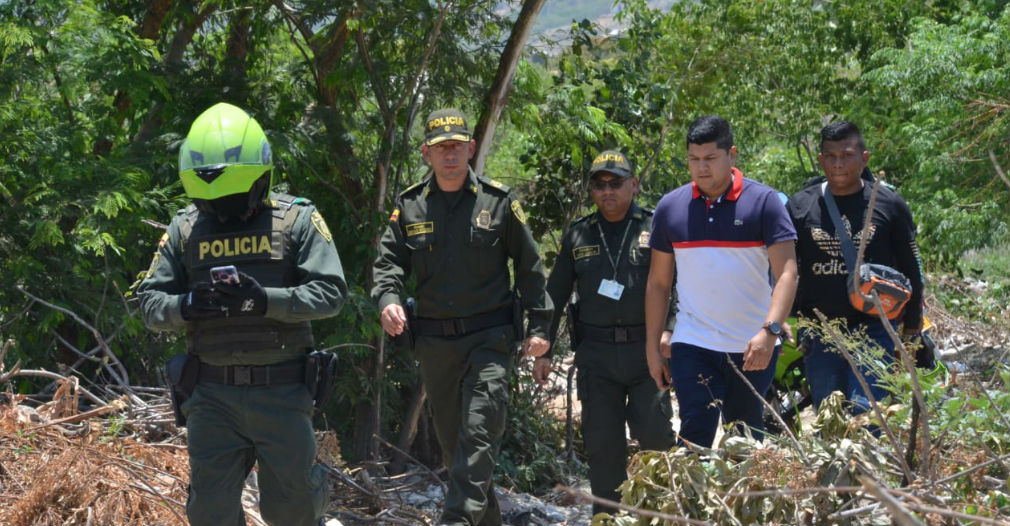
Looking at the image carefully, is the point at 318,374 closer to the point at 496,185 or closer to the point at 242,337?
the point at 242,337

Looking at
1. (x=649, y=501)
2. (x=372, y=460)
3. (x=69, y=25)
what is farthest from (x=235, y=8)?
(x=649, y=501)

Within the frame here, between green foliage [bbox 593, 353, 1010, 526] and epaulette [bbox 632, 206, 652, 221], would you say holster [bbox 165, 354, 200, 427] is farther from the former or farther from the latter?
epaulette [bbox 632, 206, 652, 221]

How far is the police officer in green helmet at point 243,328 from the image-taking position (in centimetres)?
409

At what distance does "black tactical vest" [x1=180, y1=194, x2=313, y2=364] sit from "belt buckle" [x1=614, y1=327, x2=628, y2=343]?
180 cm

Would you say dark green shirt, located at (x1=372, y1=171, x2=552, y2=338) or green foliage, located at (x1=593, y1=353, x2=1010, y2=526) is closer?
green foliage, located at (x1=593, y1=353, x2=1010, y2=526)

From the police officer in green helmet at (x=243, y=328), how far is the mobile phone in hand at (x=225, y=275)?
0.38 ft

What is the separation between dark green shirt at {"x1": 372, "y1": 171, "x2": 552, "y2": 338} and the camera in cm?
523

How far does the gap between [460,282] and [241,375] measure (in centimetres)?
139

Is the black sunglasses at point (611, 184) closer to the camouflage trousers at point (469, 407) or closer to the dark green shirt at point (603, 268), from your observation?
the dark green shirt at point (603, 268)

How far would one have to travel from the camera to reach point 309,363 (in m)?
4.23

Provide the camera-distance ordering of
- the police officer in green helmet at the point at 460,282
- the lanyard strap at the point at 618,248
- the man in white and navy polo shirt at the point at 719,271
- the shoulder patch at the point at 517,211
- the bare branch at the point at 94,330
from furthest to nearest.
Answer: the bare branch at the point at 94,330 < the lanyard strap at the point at 618,248 < the shoulder patch at the point at 517,211 < the police officer in green helmet at the point at 460,282 < the man in white and navy polo shirt at the point at 719,271

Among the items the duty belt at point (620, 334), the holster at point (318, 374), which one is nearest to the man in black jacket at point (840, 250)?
the duty belt at point (620, 334)

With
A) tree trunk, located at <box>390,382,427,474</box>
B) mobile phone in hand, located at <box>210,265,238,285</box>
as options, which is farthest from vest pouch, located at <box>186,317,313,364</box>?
tree trunk, located at <box>390,382,427,474</box>

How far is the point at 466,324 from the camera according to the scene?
17.2 ft
